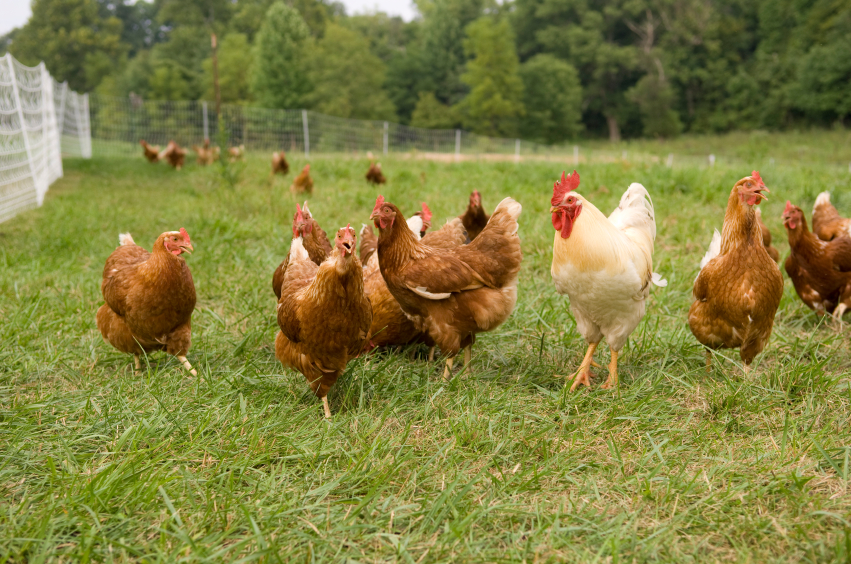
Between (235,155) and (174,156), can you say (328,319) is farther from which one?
(174,156)

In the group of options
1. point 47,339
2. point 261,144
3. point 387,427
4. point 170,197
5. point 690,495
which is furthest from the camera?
point 261,144

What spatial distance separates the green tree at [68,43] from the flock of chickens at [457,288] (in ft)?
197

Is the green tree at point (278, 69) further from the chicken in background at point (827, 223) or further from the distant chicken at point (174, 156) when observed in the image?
the chicken in background at point (827, 223)

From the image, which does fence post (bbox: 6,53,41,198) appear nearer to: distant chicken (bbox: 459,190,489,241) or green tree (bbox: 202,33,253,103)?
distant chicken (bbox: 459,190,489,241)

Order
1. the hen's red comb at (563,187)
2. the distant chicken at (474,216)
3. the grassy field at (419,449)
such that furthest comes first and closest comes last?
the distant chicken at (474,216), the hen's red comb at (563,187), the grassy field at (419,449)

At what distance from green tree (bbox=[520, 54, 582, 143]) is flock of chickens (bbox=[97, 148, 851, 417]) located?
41859 mm

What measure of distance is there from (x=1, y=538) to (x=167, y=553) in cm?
53

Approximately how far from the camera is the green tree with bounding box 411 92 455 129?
41656mm

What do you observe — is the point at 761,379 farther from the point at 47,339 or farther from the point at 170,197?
the point at 170,197

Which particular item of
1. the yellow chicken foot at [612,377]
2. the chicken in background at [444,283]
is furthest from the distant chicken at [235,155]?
the yellow chicken foot at [612,377]

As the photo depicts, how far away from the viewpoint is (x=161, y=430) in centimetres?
251

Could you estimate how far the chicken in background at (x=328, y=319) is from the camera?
2689 millimetres

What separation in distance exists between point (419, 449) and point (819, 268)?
137 inches

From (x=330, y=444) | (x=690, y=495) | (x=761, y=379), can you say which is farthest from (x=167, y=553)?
(x=761, y=379)
